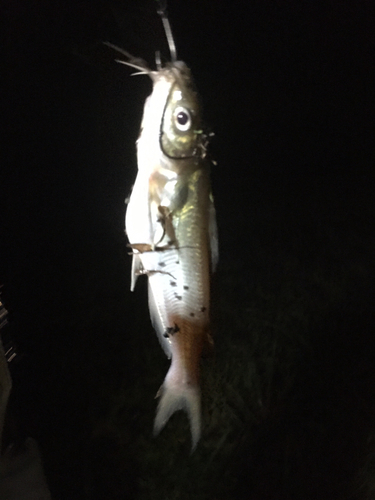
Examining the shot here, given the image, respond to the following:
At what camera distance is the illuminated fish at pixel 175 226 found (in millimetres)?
771

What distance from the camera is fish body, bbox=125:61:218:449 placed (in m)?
0.77

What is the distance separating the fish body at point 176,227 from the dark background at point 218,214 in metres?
0.18

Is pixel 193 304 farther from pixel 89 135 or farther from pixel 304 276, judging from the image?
pixel 304 276

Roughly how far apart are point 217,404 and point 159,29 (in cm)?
161

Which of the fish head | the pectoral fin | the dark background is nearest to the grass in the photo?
the dark background

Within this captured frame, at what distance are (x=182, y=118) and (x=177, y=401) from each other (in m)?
0.71

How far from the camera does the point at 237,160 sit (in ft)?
4.96

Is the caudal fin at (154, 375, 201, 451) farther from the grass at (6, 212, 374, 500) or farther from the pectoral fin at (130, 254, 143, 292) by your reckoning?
the pectoral fin at (130, 254, 143, 292)

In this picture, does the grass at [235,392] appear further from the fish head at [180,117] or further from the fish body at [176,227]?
the fish head at [180,117]

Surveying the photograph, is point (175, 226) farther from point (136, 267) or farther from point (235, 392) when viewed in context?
point (235, 392)

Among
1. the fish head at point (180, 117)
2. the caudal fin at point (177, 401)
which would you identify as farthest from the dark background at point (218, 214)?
the caudal fin at point (177, 401)

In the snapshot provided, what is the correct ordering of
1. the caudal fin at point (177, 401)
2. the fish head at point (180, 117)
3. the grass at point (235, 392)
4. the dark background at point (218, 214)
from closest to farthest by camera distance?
1. the fish head at point (180, 117)
2. the caudal fin at point (177, 401)
3. the dark background at point (218, 214)
4. the grass at point (235, 392)

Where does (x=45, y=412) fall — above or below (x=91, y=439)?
above

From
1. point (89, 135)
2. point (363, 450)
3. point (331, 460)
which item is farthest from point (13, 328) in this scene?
point (363, 450)
